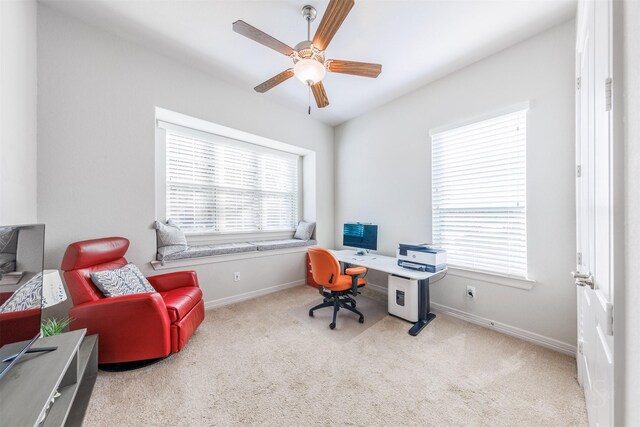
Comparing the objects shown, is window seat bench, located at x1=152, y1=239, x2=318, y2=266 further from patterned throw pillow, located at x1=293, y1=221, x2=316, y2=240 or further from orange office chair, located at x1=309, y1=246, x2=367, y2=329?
orange office chair, located at x1=309, y1=246, x2=367, y2=329

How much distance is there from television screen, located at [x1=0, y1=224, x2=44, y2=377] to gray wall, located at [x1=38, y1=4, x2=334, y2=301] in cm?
123

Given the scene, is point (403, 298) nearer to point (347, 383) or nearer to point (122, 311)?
point (347, 383)

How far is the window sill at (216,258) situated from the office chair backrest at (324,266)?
3.85 ft

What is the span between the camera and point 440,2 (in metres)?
1.82

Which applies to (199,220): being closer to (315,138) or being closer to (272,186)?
(272,186)

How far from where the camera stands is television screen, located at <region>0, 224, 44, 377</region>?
3.24 ft

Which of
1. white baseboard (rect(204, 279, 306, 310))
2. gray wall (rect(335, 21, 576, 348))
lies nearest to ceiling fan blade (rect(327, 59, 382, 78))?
gray wall (rect(335, 21, 576, 348))

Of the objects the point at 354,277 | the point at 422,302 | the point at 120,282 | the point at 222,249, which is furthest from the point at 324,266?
the point at 120,282

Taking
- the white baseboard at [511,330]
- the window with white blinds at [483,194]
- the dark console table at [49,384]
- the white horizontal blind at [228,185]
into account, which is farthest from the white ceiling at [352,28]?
the white baseboard at [511,330]

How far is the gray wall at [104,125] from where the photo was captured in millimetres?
1989

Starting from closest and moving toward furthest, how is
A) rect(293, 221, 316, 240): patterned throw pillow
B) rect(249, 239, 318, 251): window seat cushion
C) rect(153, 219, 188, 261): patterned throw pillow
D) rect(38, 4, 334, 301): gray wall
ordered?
1. rect(38, 4, 334, 301): gray wall
2. rect(153, 219, 188, 261): patterned throw pillow
3. rect(249, 239, 318, 251): window seat cushion
4. rect(293, 221, 316, 240): patterned throw pillow

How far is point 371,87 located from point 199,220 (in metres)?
2.97

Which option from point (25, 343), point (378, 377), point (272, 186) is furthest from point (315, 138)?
point (25, 343)

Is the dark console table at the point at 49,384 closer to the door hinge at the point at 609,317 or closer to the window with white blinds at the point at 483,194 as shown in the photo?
the door hinge at the point at 609,317
